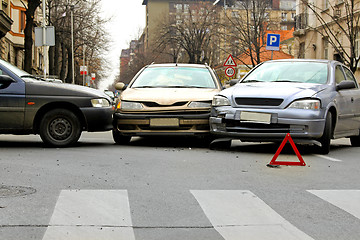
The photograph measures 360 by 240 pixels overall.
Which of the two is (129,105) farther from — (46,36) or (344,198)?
(46,36)

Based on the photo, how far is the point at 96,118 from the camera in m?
10.4

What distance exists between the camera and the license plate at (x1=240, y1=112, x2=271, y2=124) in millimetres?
9500

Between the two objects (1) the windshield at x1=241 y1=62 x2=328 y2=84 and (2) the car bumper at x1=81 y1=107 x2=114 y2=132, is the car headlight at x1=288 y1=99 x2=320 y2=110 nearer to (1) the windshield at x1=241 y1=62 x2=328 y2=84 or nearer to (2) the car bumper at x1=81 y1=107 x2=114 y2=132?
(1) the windshield at x1=241 y1=62 x2=328 y2=84

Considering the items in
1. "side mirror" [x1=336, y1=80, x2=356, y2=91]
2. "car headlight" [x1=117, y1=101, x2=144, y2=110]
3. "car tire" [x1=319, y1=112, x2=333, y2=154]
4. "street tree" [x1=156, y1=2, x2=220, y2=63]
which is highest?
"street tree" [x1=156, y1=2, x2=220, y2=63]

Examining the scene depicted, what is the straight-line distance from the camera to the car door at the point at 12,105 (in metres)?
10.0

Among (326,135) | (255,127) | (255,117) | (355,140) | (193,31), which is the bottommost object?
(355,140)

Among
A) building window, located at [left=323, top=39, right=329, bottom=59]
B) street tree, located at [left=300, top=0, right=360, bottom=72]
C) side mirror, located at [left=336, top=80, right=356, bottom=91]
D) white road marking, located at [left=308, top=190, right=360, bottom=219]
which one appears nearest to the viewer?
white road marking, located at [left=308, top=190, right=360, bottom=219]

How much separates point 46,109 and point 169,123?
2159 millimetres

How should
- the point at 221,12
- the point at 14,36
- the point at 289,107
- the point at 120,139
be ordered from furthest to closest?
the point at 221,12 < the point at 14,36 < the point at 120,139 < the point at 289,107

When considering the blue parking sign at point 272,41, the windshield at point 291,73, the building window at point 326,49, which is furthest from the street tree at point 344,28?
the windshield at point 291,73

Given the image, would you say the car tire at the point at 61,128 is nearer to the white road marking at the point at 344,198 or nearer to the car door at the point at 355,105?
the car door at the point at 355,105

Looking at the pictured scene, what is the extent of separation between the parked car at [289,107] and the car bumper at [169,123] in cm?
44

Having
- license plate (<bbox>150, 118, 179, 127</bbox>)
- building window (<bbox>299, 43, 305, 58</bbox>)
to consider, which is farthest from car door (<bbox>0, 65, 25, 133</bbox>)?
building window (<bbox>299, 43, 305, 58</bbox>)

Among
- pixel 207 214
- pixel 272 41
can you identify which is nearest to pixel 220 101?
pixel 207 214
